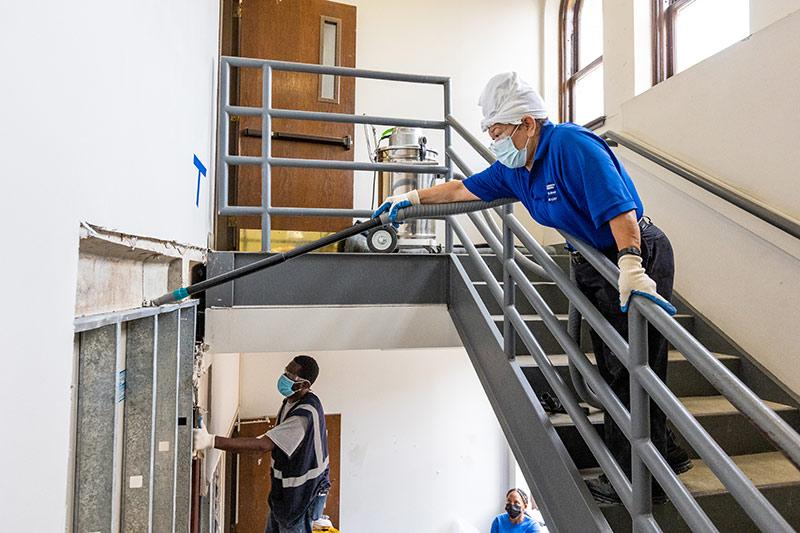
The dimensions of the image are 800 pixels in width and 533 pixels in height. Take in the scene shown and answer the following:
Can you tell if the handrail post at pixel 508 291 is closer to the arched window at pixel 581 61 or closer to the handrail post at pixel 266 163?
the handrail post at pixel 266 163

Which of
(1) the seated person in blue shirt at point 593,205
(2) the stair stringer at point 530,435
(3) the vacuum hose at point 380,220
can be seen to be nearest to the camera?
(1) the seated person in blue shirt at point 593,205

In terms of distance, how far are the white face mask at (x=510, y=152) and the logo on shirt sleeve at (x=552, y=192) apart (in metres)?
0.13

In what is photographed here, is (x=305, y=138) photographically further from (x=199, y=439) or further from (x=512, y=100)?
(x=512, y=100)

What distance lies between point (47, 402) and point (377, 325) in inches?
61.1

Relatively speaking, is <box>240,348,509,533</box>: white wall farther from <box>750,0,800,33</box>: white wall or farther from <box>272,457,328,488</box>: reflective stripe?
<box>750,0,800,33</box>: white wall

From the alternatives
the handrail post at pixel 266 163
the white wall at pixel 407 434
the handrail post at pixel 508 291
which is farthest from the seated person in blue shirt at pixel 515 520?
the handrail post at pixel 266 163

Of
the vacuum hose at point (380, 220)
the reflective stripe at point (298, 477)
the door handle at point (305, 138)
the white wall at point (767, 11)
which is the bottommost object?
the reflective stripe at point (298, 477)

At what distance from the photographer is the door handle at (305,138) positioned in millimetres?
3406

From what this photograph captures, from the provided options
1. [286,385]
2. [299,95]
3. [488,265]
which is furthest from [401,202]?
[299,95]

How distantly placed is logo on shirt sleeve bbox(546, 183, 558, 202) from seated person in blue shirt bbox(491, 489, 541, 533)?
12.9 feet

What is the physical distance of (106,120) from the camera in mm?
1070

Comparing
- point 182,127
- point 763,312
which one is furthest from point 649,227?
point 182,127

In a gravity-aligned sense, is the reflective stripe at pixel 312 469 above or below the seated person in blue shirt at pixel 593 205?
below

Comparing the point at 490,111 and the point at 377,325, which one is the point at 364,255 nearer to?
the point at 377,325
